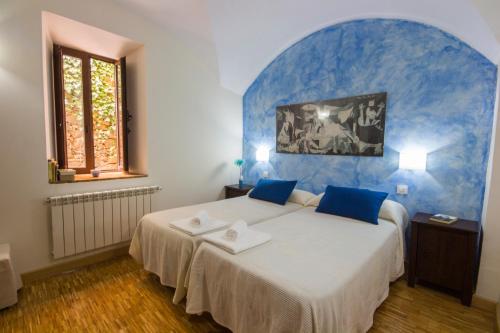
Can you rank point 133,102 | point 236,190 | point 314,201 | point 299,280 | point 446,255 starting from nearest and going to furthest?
point 299,280 < point 446,255 < point 314,201 < point 133,102 < point 236,190

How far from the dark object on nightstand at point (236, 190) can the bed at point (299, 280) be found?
1602 millimetres

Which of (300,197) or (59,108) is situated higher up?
(59,108)

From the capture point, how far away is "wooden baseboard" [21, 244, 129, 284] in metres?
2.30

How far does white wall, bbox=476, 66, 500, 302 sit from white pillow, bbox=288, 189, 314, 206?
160 centimetres

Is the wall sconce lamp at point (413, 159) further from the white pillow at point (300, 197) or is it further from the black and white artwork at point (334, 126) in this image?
the white pillow at point (300, 197)

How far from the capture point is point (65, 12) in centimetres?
233

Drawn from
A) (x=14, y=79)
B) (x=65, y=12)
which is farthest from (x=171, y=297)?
(x=65, y=12)

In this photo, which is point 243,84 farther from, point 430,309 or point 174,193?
point 430,309

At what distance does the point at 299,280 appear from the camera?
127cm

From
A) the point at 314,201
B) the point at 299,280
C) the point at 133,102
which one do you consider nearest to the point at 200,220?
the point at 299,280

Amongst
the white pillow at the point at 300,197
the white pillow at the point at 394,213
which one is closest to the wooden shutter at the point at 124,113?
the white pillow at the point at 300,197

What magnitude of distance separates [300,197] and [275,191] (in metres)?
0.33

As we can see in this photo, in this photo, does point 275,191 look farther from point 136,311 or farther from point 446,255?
point 136,311

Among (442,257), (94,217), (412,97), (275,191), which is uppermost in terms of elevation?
(412,97)
